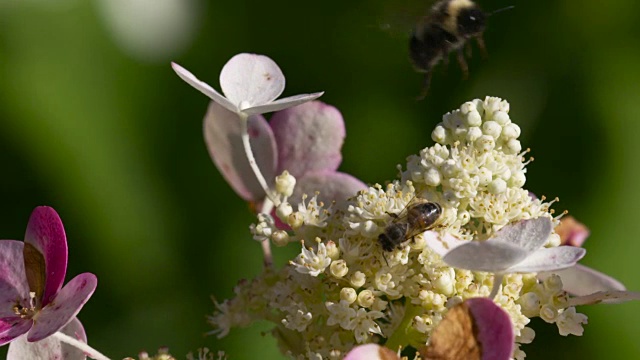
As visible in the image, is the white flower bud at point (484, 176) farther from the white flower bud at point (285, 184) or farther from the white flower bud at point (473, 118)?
the white flower bud at point (285, 184)

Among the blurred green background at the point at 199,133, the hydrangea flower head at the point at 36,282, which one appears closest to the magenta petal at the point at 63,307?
the hydrangea flower head at the point at 36,282

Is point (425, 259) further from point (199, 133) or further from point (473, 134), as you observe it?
point (199, 133)

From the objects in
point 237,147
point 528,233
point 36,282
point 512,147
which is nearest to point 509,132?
point 512,147

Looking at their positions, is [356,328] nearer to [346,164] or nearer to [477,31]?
[477,31]

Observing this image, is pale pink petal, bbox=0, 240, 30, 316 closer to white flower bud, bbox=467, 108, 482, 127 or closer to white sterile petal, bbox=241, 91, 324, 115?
white sterile petal, bbox=241, 91, 324, 115

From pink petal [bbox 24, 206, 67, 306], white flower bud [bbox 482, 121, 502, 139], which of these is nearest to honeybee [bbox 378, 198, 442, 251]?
white flower bud [bbox 482, 121, 502, 139]

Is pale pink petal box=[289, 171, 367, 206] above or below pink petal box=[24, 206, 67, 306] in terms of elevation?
above
